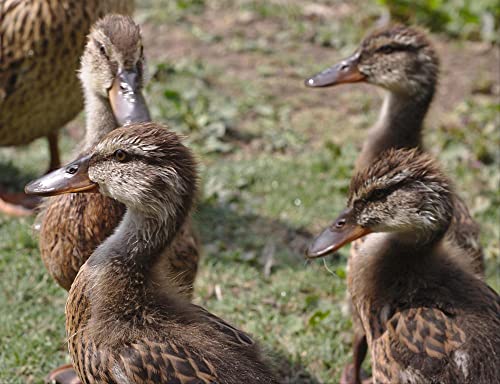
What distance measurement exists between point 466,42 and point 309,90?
7.12 feet

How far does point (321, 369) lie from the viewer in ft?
16.0

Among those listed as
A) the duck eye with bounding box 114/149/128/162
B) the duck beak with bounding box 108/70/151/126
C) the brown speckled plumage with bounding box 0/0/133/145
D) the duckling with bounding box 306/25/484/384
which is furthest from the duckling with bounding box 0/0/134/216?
the duck eye with bounding box 114/149/128/162

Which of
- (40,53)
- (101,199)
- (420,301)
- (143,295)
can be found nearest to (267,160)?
(40,53)

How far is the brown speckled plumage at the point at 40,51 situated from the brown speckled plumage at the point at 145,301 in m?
2.11

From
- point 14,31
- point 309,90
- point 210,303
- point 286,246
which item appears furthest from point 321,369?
point 309,90

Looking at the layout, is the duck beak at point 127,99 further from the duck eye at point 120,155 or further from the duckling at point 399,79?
the duckling at point 399,79

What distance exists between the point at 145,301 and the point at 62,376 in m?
1.27

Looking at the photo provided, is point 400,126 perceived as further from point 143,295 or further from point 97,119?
point 143,295

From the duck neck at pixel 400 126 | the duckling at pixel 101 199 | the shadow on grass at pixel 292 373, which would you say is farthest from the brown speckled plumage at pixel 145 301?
the duck neck at pixel 400 126

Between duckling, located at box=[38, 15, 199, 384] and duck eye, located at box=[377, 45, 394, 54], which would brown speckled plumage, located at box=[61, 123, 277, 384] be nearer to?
duckling, located at box=[38, 15, 199, 384]

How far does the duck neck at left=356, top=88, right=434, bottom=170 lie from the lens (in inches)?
206

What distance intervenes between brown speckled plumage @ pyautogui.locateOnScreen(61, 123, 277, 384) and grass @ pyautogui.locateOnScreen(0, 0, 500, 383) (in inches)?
34.0

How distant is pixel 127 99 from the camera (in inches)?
178

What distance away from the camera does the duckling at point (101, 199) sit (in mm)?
4184
